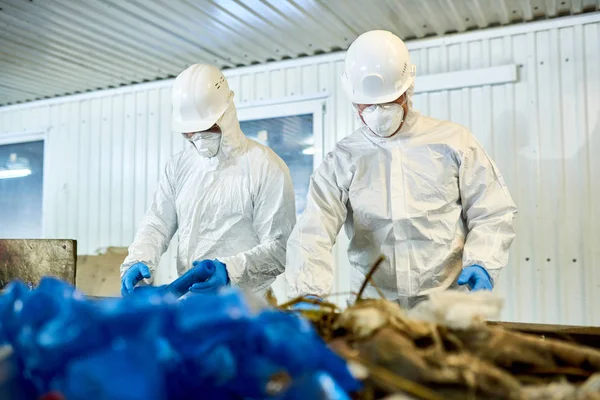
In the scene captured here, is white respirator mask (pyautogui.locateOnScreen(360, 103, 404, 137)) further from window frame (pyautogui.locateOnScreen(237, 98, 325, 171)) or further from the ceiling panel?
window frame (pyautogui.locateOnScreen(237, 98, 325, 171))

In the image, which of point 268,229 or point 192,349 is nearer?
point 192,349

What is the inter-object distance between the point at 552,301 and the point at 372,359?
120 inches

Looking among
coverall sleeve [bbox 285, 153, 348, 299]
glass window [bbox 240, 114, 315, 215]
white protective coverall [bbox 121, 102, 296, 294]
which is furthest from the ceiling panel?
coverall sleeve [bbox 285, 153, 348, 299]

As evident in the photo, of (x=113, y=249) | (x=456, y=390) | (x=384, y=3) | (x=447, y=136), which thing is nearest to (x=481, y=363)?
(x=456, y=390)

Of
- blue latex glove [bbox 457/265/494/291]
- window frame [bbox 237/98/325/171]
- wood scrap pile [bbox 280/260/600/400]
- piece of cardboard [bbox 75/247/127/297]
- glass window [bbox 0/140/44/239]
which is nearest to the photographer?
wood scrap pile [bbox 280/260/600/400]

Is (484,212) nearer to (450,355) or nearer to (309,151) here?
(450,355)

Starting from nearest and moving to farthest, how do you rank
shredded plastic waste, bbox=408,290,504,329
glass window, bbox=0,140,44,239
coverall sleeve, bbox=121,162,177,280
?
1. shredded plastic waste, bbox=408,290,504,329
2. coverall sleeve, bbox=121,162,177,280
3. glass window, bbox=0,140,44,239

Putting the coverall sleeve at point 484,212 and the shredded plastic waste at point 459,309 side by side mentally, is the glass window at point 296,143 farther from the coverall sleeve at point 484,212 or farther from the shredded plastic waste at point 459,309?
the shredded plastic waste at point 459,309

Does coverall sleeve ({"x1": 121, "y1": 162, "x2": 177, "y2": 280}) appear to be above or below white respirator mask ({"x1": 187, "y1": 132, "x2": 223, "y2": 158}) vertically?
below

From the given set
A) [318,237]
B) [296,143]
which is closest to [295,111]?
[296,143]

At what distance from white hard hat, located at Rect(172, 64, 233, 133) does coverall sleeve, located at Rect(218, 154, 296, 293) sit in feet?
1.15

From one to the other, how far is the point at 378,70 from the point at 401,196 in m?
0.50

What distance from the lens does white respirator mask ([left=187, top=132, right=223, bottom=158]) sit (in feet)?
8.59

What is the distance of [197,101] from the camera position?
2.58 metres
